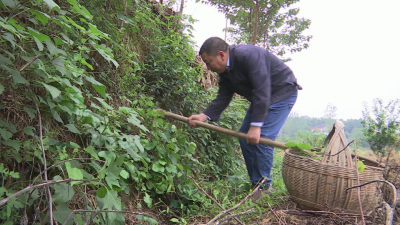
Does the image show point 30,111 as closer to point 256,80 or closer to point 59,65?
point 59,65

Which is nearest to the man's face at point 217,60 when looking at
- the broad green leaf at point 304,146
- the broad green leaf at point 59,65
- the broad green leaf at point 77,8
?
the broad green leaf at point 304,146

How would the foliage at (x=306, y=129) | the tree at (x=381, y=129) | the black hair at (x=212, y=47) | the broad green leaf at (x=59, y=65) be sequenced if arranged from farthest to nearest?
the foliage at (x=306, y=129)
the tree at (x=381, y=129)
the black hair at (x=212, y=47)
the broad green leaf at (x=59, y=65)

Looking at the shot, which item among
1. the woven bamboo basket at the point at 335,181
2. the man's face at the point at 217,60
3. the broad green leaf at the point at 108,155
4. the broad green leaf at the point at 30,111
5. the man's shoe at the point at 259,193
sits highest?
the man's face at the point at 217,60

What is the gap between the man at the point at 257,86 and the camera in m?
2.54

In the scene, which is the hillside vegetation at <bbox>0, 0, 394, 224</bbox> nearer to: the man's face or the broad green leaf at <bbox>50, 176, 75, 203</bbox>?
the broad green leaf at <bbox>50, 176, 75, 203</bbox>

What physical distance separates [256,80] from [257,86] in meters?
0.06

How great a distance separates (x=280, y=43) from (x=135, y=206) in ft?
42.1

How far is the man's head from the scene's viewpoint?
2.69 meters

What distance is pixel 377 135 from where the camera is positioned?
6.80 meters

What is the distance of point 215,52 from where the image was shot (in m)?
2.70

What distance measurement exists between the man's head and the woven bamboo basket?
1.24 m

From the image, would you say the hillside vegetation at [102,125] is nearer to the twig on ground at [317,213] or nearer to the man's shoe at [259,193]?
the man's shoe at [259,193]

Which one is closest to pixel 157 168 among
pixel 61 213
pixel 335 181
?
pixel 61 213

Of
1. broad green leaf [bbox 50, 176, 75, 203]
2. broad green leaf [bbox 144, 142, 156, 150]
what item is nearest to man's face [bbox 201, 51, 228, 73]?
broad green leaf [bbox 144, 142, 156, 150]
